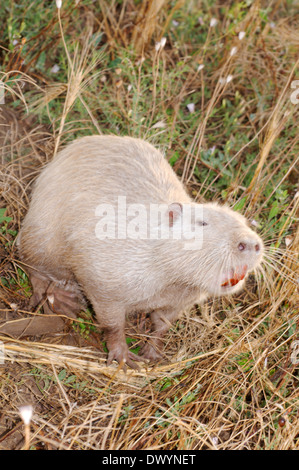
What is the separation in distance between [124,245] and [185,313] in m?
0.81

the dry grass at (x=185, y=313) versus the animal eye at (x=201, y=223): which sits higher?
the animal eye at (x=201, y=223)

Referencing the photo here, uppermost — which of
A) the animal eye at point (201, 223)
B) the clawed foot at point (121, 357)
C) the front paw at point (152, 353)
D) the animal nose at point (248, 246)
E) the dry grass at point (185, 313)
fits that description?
the animal nose at point (248, 246)

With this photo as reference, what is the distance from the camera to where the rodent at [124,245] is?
2.77 m

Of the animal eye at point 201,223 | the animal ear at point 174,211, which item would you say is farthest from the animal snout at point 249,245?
the animal ear at point 174,211

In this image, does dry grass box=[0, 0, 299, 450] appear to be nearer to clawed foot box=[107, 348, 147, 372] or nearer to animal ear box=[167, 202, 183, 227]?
clawed foot box=[107, 348, 147, 372]

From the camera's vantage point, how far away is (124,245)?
2.98 metres

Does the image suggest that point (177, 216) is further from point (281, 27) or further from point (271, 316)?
point (281, 27)

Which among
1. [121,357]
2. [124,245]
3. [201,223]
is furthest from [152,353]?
[201,223]

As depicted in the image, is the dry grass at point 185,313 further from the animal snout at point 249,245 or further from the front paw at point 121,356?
the animal snout at point 249,245

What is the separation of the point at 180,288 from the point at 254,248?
576 millimetres

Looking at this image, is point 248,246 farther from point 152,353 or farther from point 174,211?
point 152,353

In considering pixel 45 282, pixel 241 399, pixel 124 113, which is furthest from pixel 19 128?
pixel 241 399

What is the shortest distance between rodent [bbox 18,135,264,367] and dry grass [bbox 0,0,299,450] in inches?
8.3

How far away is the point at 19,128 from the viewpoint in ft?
13.2
